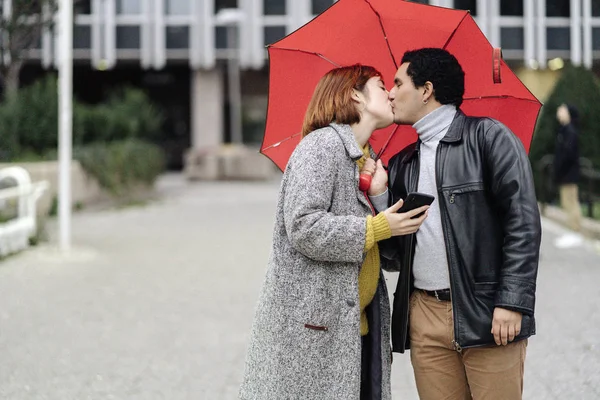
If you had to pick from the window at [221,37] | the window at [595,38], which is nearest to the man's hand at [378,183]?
the window at [221,37]

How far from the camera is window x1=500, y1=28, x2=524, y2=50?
34875 mm

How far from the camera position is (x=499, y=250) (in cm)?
295

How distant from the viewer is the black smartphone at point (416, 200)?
287 cm

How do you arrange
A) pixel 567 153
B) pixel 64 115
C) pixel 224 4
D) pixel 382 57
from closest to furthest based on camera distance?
1. pixel 382 57
2. pixel 64 115
3. pixel 567 153
4. pixel 224 4

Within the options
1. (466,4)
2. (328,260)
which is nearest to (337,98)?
(328,260)

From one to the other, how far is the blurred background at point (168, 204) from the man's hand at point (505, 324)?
95.1 inches

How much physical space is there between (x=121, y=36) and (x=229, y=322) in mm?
29677

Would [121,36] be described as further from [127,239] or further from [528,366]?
[528,366]

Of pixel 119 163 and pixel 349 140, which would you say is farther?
pixel 119 163

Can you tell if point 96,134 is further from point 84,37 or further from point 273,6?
point 273,6

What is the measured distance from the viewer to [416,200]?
2877mm

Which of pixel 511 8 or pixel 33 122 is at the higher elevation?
pixel 511 8

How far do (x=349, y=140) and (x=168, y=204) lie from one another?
1767 centimetres

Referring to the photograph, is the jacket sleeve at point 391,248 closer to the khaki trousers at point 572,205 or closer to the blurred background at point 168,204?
the blurred background at point 168,204
